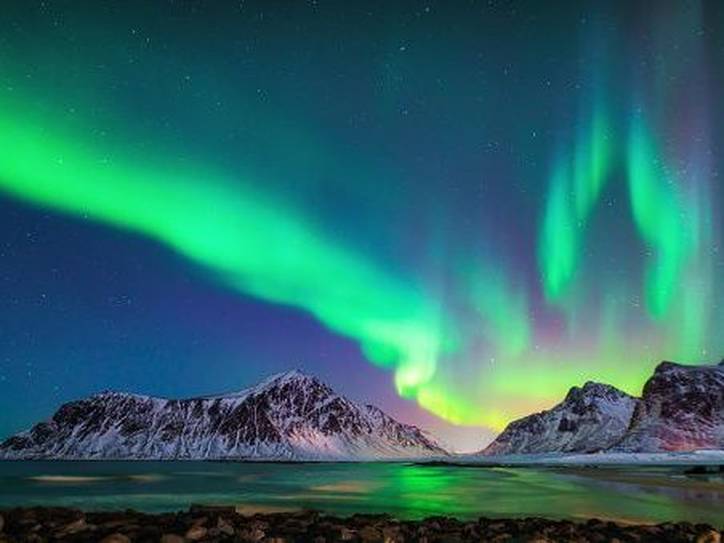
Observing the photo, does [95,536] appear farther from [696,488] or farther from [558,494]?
[696,488]

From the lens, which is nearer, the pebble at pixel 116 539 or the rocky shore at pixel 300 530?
the pebble at pixel 116 539

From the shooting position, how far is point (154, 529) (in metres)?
26.8

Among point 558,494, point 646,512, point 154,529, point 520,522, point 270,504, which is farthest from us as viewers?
point 558,494

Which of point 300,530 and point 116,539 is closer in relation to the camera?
point 116,539

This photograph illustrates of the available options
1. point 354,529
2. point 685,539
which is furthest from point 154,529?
point 685,539

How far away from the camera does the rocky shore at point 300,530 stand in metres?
25.7

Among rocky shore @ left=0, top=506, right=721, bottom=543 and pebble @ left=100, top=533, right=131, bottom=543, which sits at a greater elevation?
rocky shore @ left=0, top=506, right=721, bottom=543

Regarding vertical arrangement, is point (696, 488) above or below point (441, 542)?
above

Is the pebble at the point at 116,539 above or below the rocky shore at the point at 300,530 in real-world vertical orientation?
below

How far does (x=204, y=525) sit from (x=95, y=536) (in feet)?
13.9

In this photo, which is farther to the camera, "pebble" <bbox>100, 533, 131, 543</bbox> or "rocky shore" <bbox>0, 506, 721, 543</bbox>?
"rocky shore" <bbox>0, 506, 721, 543</bbox>

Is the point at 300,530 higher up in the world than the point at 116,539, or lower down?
higher up

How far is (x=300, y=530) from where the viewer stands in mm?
28906

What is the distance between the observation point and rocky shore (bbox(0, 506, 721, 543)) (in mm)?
25688
